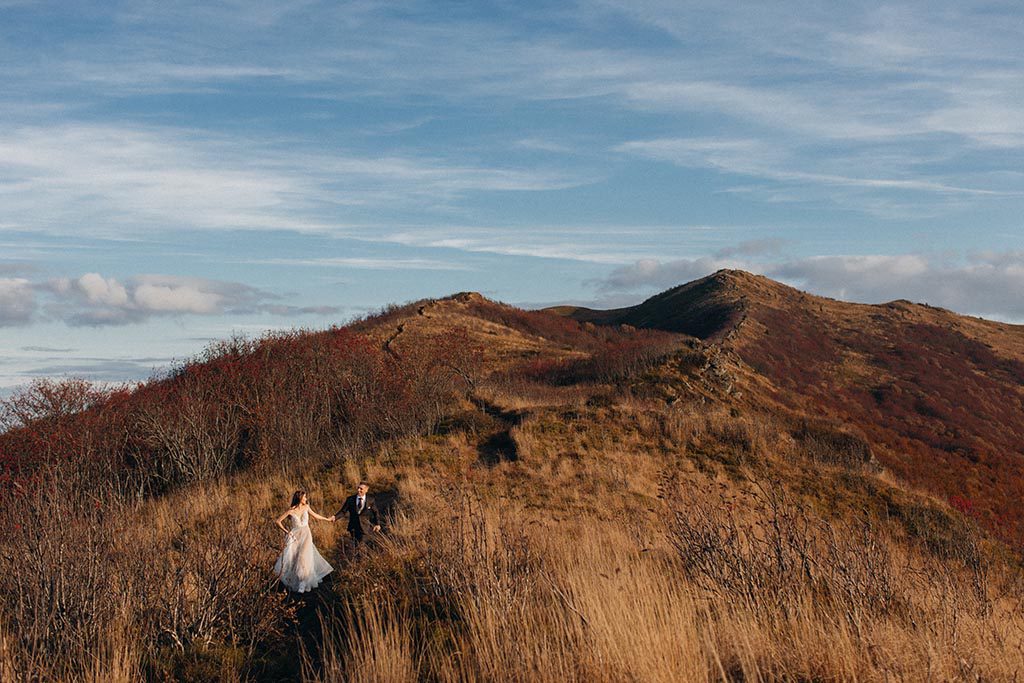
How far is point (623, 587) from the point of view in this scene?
19.6 feet

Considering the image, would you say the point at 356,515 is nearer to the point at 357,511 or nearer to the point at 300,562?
the point at 357,511

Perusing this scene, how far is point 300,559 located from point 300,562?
4cm

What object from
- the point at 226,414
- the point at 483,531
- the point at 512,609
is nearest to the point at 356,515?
the point at 483,531

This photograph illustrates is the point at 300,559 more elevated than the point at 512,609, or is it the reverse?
the point at 512,609

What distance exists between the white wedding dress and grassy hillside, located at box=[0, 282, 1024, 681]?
32 cm

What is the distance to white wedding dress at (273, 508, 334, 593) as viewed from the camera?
1090cm

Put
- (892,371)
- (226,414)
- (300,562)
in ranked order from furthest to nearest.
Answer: (892,371) → (226,414) → (300,562)

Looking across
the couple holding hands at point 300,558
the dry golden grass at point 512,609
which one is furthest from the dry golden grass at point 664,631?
the couple holding hands at point 300,558

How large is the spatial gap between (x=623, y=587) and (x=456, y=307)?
47834 mm

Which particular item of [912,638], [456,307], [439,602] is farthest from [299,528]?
[456,307]

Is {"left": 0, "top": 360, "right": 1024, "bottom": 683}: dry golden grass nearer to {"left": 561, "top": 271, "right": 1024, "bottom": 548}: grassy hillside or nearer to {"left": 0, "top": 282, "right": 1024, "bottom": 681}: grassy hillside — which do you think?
{"left": 0, "top": 282, "right": 1024, "bottom": 681}: grassy hillside

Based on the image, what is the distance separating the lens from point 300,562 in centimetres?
1111

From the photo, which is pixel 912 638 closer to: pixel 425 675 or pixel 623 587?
pixel 623 587

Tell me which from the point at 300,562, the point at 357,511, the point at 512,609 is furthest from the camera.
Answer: the point at 357,511
